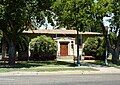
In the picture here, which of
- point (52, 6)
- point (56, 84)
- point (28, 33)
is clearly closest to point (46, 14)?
point (52, 6)

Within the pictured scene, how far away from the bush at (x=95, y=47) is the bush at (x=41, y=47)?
4.36 meters

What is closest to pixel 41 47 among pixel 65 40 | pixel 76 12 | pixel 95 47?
pixel 65 40

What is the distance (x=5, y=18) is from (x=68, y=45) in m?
20.3

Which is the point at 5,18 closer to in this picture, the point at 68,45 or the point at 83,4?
the point at 83,4

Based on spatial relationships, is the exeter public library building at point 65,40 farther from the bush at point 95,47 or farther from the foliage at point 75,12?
the foliage at point 75,12

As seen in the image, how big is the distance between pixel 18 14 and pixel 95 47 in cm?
1765

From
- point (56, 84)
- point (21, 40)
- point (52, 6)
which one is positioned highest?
point (52, 6)

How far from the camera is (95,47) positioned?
44875 mm

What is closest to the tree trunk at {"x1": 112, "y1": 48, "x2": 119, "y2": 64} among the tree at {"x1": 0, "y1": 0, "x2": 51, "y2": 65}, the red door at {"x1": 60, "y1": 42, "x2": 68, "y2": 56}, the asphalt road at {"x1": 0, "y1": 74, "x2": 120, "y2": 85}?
the tree at {"x1": 0, "y1": 0, "x2": 51, "y2": 65}

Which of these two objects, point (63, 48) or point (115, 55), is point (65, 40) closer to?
point (63, 48)

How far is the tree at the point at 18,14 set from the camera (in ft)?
96.0

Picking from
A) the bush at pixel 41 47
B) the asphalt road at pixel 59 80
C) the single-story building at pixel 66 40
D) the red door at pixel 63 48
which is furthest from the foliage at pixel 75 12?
the red door at pixel 63 48

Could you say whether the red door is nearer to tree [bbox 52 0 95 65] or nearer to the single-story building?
the single-story building

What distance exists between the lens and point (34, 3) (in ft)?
101
